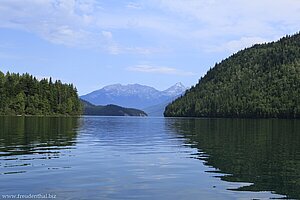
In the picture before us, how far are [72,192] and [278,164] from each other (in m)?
21.3

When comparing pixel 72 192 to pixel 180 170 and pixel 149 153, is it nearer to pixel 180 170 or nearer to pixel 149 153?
pixel 180 170

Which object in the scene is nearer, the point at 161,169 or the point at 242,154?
the point at 161,169

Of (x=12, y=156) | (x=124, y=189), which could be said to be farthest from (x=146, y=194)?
(x=12, y=156)

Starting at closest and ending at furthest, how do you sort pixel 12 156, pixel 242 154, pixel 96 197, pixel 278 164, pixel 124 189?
pixel 96 197, pixel 124 189, pixel 278 164, pixel 12 156, pixel 242 154

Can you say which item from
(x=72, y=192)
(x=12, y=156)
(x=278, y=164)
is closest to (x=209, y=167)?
(x=278, y=164)

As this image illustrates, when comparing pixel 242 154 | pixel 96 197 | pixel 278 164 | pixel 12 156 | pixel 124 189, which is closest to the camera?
pixel 96 197

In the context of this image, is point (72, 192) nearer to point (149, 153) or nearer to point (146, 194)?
point (146, 194)

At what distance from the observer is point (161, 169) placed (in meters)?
37.1

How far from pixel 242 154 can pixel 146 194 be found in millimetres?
23487

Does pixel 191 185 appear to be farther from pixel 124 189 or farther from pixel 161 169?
pixel 161 169

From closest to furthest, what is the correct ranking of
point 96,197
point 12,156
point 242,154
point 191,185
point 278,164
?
point 96,197, point 191,185, point 278,164, point 12,156, point 242,154

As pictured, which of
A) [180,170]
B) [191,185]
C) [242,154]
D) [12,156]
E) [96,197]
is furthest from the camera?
[242,154]

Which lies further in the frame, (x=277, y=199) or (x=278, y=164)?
(x=278, y=164)

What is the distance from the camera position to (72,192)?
26.7 m
